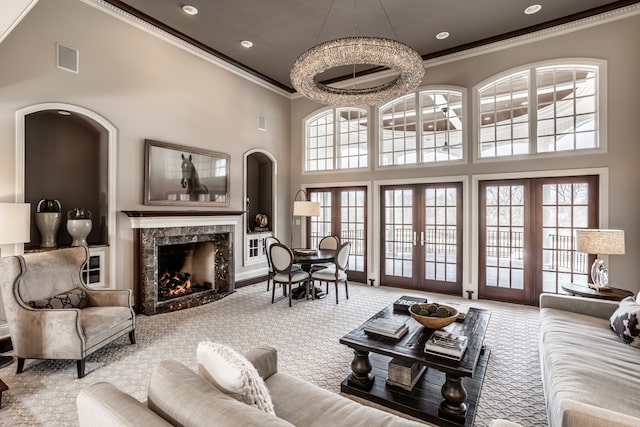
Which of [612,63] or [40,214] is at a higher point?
[612,63]

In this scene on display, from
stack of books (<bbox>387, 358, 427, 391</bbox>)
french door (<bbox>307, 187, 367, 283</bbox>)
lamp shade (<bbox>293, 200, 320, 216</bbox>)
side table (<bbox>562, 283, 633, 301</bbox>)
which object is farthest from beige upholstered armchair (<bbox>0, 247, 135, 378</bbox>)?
side table (<bbox>562, 283, 633, 301</bbox>)

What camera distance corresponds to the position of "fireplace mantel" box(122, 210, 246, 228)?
4.39 metres

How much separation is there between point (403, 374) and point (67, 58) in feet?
16.6

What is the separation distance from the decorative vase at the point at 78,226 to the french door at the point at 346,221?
428cm

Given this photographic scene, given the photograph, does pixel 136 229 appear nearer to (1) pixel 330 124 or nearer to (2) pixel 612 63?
(1) pixel 330 124

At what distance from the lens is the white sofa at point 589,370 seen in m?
1.42

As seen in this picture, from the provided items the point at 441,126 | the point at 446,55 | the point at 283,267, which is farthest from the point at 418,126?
the point at 283,267

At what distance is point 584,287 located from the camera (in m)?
3.68

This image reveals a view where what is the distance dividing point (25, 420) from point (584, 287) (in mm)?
5452

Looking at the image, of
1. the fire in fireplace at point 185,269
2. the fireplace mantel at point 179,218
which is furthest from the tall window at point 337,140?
the fire in fireplace at point 185,269

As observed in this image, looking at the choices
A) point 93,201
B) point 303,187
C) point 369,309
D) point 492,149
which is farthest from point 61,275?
point 492,149

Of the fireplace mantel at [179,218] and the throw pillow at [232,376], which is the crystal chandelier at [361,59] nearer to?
the fireplace mantel at [179,218]

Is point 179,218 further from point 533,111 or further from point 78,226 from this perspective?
point 533,111

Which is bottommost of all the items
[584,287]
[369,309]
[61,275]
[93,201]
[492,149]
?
[369,309]
